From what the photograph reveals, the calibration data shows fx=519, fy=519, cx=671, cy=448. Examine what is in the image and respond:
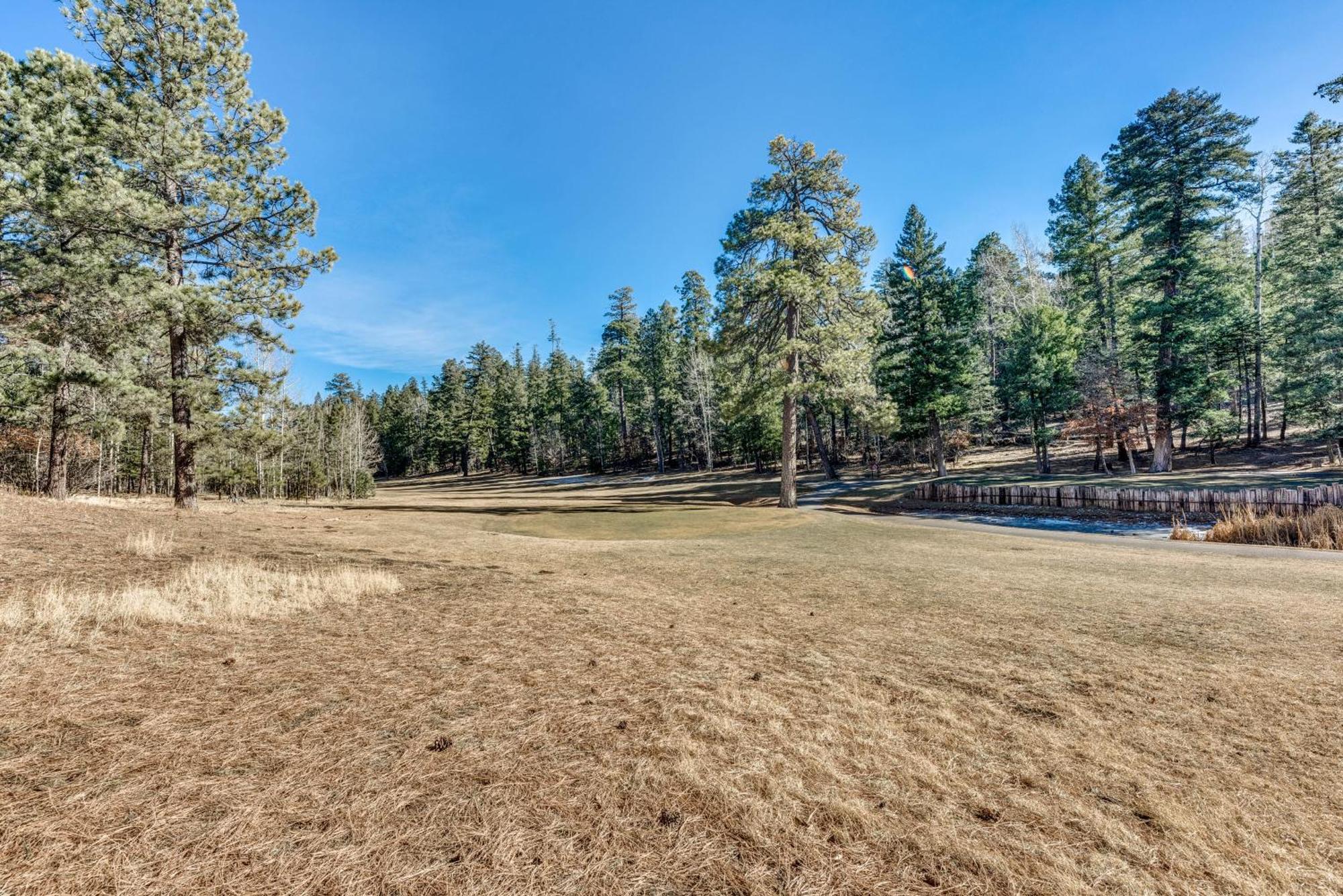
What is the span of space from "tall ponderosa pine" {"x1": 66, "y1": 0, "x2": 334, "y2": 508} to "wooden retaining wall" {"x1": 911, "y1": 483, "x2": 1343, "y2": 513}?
2766 centimetres

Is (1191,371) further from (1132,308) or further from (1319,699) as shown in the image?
(1319,699)

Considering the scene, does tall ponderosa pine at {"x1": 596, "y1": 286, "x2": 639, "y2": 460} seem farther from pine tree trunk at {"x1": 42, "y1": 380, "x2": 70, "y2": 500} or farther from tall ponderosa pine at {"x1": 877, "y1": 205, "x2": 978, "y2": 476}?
pine tree trunk at {"x1": 42, "y1": 380, "x2": 70, "y2": 500}

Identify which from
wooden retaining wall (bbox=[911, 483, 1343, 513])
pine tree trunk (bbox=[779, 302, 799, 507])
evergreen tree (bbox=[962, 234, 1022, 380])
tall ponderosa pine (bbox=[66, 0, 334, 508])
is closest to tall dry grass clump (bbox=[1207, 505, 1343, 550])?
wooden retaining wall (bbox=[911, 483, 1343, 513])

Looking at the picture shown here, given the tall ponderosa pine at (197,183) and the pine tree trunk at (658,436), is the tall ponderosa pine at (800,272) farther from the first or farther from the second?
the pine tree trunk at (658,436)

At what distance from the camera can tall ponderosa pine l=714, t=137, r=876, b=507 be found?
70.8ft

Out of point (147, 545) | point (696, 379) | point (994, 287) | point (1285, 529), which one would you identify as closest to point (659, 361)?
point (696, 379)

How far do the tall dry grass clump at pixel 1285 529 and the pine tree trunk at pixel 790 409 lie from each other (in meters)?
13.6

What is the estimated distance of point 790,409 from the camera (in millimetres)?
23531

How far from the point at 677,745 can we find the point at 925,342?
111 ft

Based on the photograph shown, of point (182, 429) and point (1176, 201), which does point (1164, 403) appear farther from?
point (182, 429)

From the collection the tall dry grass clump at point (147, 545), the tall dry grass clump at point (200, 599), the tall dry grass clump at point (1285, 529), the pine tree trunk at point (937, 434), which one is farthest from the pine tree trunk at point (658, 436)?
the tall dry grass clump at point (200, 599)

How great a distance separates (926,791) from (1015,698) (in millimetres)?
1688

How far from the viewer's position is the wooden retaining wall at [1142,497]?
48.7 feet

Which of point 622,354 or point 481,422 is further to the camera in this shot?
point 481,422
